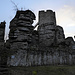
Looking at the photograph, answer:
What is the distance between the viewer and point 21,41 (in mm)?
8367

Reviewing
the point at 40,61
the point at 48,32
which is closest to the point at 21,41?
the point at 40,61

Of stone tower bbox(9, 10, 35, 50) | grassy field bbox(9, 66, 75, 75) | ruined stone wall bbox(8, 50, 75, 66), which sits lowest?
grassy field bbox(9, 66, 75, 75)

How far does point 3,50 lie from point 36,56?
119 inches

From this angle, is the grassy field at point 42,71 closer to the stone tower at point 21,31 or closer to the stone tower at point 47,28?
the stone tower at point 21,31

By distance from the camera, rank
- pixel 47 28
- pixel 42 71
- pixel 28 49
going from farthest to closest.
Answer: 1. pixel 47 28
2. pixel 28 49
3. pixel 42 71

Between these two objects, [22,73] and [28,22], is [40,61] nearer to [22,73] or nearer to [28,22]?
[22,73]

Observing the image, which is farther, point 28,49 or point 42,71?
point 28,49

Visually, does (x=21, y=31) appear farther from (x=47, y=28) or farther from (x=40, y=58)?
(x=47, y=28)

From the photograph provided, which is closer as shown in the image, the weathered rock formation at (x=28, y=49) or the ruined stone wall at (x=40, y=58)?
the ruined stone wall at (x=40, y=58)

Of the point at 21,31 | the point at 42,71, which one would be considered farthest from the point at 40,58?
the point at 21,31

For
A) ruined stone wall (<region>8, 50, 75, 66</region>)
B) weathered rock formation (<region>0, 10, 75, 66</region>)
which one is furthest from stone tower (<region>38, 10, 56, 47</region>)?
ruined stone wall (<region>8, 50, 75, 66</region>)

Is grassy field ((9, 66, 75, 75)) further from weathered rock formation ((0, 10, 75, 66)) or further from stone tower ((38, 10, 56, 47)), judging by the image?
stone tower ((38, 10, 56, 47))

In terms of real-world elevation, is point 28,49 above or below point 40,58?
above

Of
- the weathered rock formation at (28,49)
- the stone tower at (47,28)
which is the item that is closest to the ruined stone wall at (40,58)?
the weathered rock formation at (28,49)
